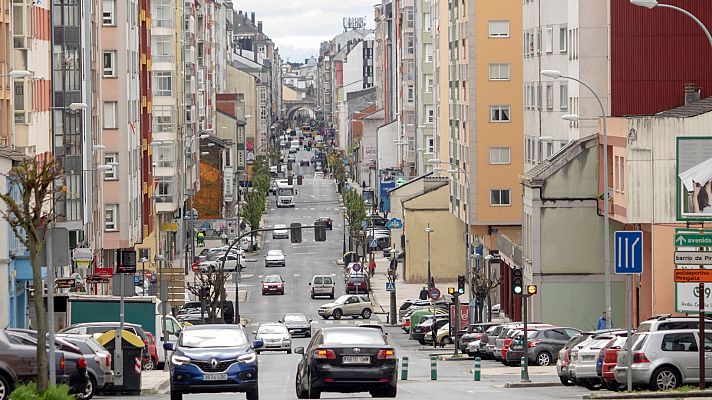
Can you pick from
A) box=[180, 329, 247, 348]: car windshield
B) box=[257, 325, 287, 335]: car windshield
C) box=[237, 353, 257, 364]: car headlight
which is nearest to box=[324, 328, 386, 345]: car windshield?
box=[237, 353, 257, 364]: car headlight

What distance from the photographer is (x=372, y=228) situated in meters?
129

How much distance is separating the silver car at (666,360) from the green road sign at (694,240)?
401 cm

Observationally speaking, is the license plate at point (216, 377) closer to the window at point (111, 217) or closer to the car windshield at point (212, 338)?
the car windshield at point (212, 338)

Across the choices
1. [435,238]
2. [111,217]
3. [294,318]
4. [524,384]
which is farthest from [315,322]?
[524,384]

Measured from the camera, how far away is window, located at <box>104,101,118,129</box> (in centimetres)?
8494

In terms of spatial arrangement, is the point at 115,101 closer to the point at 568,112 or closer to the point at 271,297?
the point at 271,297

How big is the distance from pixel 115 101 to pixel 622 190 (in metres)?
33.9

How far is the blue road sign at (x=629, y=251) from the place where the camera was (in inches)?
1216

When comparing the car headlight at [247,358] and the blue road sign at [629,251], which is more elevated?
the blue road sign at [629,251]

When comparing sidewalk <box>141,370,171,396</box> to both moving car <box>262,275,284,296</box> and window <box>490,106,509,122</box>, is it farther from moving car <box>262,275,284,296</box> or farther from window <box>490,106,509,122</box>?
moving car <box>262,275,284,296</box>

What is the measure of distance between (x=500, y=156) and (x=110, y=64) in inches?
840

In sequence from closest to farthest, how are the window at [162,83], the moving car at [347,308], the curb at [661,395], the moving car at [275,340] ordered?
1. the curb at [661,395]
2. the moving car at [275,340]
3. the moving car at [347,308]
4. the window at [162,83]

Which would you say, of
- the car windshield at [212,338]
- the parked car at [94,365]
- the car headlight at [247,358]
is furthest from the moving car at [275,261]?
the car headlight at [247,358]

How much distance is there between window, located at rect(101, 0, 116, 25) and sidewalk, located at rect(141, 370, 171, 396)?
1676 inches
